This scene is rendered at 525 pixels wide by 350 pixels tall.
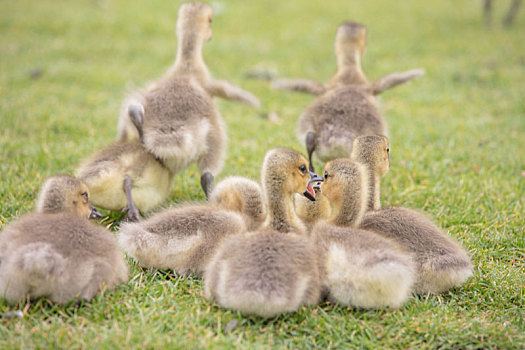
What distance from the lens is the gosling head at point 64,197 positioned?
3.87 m

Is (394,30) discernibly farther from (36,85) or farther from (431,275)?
(431,275)

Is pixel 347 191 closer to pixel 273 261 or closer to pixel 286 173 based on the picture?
pixel 286 173

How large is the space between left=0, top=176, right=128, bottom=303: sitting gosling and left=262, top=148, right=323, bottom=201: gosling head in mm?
1143

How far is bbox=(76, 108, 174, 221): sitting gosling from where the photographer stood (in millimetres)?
4785

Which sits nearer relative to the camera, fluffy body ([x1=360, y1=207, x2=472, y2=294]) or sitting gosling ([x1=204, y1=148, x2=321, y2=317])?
sitting gosling ([x1=204, y1=148, x2=321, y2=317])

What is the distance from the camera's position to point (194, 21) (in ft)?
19.5

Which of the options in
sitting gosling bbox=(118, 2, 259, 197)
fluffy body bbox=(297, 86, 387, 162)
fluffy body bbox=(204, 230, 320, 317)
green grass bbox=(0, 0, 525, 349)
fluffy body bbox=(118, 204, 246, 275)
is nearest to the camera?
fluffy body bbox=(204, 230, 320, 317)

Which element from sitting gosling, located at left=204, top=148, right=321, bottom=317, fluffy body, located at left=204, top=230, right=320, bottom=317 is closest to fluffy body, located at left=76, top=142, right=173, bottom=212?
sitting gosling, located at left=204, top=148, right=321, bottom=317

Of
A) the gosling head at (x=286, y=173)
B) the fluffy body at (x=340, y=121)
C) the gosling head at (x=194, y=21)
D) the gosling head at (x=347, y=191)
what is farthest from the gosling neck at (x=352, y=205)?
the gosling head at (x=194, y=21)

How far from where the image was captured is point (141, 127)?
16.4ft

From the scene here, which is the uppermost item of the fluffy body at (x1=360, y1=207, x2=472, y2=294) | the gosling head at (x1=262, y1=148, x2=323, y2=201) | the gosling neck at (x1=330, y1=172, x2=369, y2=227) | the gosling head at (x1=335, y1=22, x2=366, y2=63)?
the gosling head at (x1=335, y1=22, x2=366, y2=63)

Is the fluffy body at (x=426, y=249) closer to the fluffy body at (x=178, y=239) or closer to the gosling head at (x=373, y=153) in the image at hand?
the gosling head at (x=373, y=153)

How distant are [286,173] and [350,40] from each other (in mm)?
3279

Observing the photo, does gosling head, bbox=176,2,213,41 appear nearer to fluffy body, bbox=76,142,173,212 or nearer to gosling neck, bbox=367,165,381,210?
fluffy body, bbox=76,142,173,212
